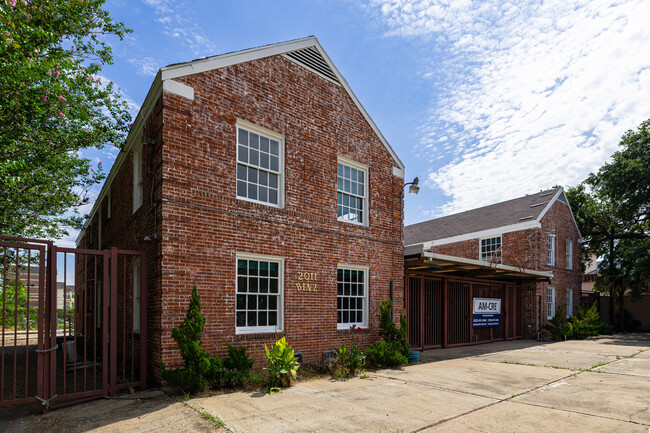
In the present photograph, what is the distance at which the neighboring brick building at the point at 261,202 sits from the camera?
809 cm

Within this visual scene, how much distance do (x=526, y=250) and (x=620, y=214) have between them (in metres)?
9.55

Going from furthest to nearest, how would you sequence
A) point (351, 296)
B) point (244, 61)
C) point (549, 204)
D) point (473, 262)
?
1. point (549, 204)
2. point (473, 262)
3. point (351, 296)
4. point (244, 61)

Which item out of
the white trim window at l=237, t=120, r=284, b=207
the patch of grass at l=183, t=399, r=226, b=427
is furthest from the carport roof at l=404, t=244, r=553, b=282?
the patch of grass at l=183, t=399, r=226, b=427

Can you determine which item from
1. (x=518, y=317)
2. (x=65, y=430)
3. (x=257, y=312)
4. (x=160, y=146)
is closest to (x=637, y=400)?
(x=257, y=312)

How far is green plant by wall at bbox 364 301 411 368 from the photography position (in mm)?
10422

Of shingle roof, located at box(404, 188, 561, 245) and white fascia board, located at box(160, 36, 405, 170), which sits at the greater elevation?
white fascia board, located at box(160, 36, 405, 170)

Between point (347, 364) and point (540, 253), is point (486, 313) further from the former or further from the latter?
point (347, 364)

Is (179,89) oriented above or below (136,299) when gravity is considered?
above

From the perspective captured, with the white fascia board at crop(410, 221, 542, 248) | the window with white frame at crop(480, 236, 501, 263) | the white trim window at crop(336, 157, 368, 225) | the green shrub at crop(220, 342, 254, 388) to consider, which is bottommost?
the green shrub at crop(220, 342, 254, 388)

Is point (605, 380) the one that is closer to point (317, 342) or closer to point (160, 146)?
point (317, 342)

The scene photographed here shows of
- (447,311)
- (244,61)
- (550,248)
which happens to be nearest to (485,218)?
(550,248)

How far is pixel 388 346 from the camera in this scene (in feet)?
34.9

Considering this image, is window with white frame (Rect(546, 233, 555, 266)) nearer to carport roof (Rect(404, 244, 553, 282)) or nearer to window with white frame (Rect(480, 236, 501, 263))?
window with white frame (Rect(480, 236, 501, 263))

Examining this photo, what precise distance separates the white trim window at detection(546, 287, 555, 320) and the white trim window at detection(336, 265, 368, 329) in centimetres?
1455
